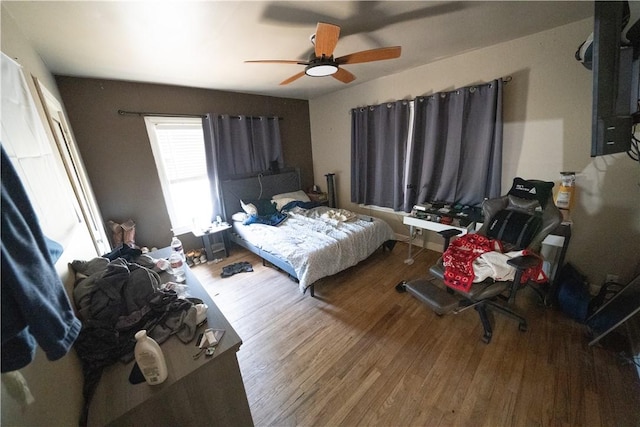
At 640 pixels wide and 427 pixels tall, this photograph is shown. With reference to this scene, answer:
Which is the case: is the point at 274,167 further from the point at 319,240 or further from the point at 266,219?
the point at 319,240

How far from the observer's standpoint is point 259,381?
61.1 inches

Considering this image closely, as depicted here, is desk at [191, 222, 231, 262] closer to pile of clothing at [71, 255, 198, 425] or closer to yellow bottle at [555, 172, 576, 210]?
pile of clothing at [71, 255, 198, 425]

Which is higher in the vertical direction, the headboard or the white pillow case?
the headboard

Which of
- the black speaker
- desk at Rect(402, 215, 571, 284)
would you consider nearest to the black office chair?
desk at Rect(402, 215, 571, 284)

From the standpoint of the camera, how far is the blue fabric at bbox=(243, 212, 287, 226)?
10.2ft

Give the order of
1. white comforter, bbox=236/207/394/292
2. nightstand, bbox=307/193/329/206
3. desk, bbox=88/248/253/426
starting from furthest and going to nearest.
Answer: nightstand, bbox=307/193/329/206, white comforter, bbox=236/207/394/292, desk, bbox=88/248/253/426

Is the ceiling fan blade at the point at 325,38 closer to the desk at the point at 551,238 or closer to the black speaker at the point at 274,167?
the desk at the point at 551,238

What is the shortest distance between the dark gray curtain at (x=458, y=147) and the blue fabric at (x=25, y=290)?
3121 millimetres

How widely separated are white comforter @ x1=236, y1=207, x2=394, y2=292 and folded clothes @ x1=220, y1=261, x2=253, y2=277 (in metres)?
0.37

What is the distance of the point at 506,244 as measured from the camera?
192cm

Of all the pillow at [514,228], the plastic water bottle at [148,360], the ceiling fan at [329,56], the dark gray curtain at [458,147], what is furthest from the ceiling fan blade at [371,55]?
the plastic water bottle at [148,360]

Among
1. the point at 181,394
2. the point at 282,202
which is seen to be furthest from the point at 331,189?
the point at 181,394

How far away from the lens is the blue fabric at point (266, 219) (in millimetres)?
3106

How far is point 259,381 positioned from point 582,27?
369cm
